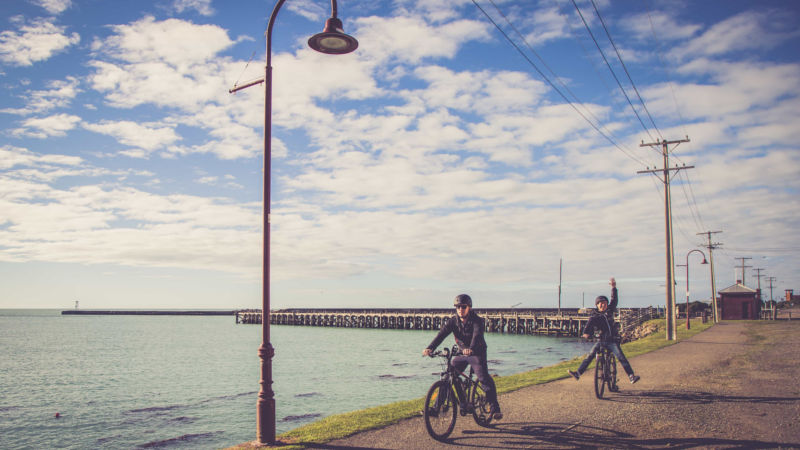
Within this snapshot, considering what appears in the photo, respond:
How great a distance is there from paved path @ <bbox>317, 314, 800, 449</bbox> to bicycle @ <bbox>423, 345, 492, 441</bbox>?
224 millimetres

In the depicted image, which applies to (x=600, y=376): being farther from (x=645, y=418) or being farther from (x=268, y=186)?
(x=268, y=186)

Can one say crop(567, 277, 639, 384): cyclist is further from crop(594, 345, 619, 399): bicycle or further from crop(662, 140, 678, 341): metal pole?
crop(662, 140, 678, 341): metal pole

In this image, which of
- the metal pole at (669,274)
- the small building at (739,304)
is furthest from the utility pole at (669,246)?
the small building at (739,304)

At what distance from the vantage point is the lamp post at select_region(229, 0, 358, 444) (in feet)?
25.3

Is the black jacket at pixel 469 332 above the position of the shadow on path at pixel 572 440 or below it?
above

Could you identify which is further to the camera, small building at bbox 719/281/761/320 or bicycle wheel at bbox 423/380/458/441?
small building at bbox 719/281/761/320

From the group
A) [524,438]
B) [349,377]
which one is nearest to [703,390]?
[524,438]

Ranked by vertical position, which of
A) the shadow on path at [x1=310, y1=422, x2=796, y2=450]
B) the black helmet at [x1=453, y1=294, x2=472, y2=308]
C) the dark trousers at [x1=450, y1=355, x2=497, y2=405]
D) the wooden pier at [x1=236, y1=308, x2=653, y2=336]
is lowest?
the wooden pier at [x1=236, y1=308, x2=653, y2=336]

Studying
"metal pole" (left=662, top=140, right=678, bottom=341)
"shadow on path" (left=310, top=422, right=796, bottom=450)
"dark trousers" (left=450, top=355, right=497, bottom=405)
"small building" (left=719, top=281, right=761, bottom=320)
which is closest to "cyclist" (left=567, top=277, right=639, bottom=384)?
"shadow on path" (left=310, top=422, right=796, bottom=450)

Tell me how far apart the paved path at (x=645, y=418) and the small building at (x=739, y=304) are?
1944 inches

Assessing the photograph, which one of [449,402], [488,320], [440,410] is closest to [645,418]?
[449,402]

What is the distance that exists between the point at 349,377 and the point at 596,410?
23.7m

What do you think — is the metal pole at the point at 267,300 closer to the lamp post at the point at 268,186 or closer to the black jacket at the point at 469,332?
the lamp post at the point at 268,186

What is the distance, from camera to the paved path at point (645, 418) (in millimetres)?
7258
